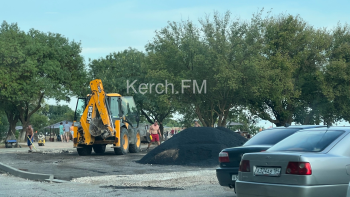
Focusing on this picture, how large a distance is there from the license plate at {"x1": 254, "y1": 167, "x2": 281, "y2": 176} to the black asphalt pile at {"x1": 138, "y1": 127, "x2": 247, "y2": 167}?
975 centimetres

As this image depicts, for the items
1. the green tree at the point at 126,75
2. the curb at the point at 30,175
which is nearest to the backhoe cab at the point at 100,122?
the curb at the point at 30,175

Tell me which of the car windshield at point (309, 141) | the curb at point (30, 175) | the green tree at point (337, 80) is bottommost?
the curb at point (30, 175)

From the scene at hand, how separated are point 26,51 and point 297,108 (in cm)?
2619

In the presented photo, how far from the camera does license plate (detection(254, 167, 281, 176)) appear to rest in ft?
21.6

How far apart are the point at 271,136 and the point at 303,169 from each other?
3.44m

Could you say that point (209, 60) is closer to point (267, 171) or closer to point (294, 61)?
→ point (294, 61)

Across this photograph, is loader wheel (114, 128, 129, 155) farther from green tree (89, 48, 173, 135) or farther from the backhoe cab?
green tree (89, 48, 173, 135)

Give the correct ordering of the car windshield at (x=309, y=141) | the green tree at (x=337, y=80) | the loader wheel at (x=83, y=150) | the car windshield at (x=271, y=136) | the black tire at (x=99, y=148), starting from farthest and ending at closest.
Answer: the green tree at (x=337, y=80)
the black tire at (x=99, y=148)
the loader wheel at (x=83, y=150)
the car windshield at (x=271, y=136)
the car windshield at (x=309, y=141)

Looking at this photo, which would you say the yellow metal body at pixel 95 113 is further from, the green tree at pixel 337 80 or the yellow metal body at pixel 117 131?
the green tree at pixel 337 80

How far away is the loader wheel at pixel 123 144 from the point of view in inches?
921

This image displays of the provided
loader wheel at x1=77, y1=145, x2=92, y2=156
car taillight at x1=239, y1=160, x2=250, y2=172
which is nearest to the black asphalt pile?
loader wheel at x1=77, y1=145, x2=92, y2=156

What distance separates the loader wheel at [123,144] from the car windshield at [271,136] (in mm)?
14157

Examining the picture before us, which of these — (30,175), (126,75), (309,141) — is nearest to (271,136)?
(309,141)

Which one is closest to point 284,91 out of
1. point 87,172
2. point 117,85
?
point 117,85
